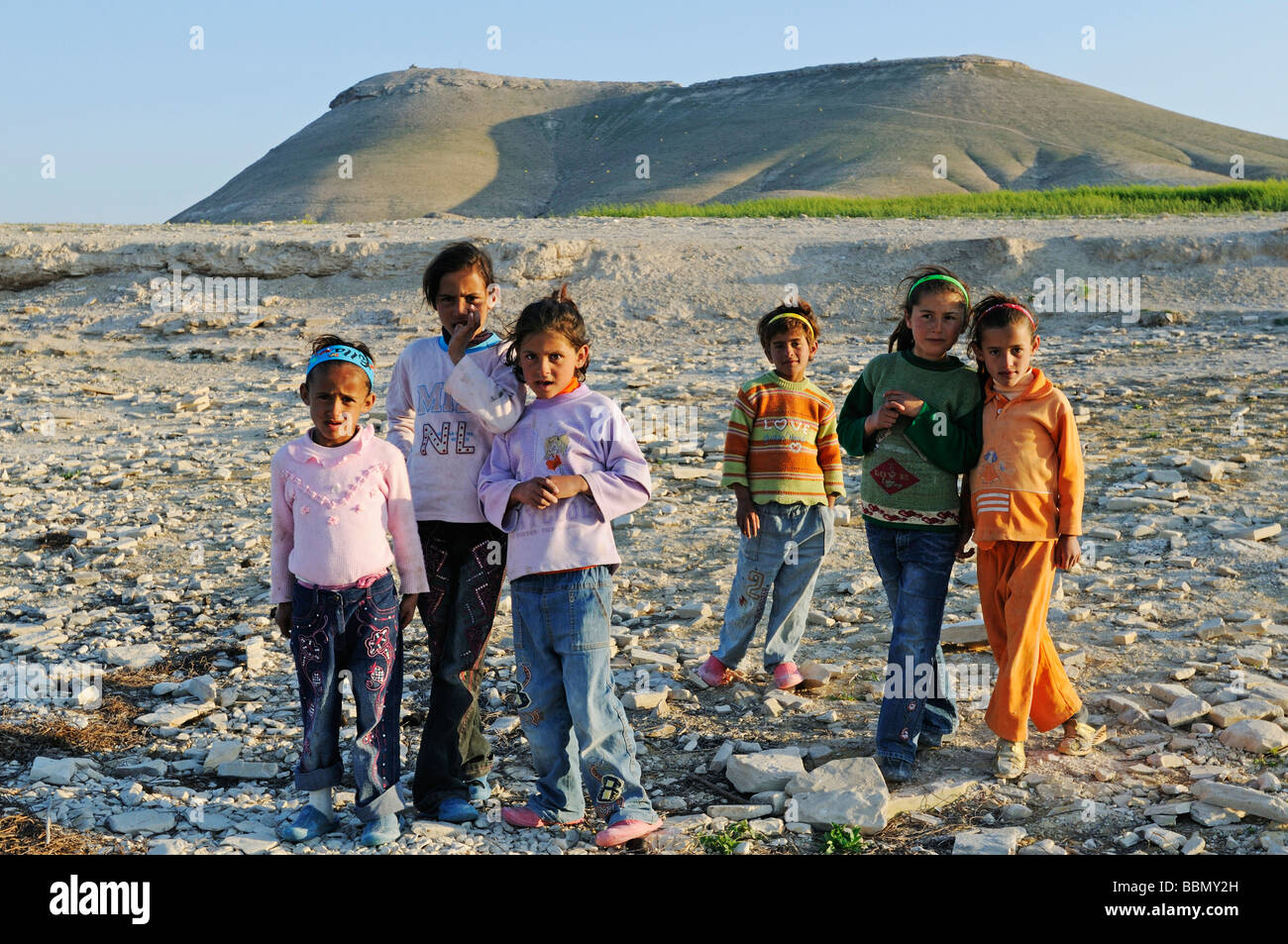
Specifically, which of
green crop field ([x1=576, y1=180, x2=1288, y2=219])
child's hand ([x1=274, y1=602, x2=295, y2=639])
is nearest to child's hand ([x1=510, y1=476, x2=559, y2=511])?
child's hand ([x1=274, y1=602, x2=295, y2=639])

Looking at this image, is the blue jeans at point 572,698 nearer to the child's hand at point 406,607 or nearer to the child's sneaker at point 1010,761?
the child's hand at point 406,607

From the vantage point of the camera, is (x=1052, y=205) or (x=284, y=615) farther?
(x=1052, y=205)

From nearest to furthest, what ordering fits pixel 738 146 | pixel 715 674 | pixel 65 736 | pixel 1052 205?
1. pixel 65 736
2. pixel 715 674
3. pixel 1052 205
4. pixel 738 146

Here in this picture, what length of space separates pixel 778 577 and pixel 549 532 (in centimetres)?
159

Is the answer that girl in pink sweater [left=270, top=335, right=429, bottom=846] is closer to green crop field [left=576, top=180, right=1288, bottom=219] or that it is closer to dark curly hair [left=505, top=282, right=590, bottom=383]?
dark curly hair [left=505, top=282, right=590, bottom=383]

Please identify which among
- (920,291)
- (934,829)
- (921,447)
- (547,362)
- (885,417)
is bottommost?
(934,829)

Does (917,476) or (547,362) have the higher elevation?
Result: (547,362)

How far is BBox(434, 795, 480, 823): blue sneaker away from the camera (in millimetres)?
3455

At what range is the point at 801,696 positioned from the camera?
446cm

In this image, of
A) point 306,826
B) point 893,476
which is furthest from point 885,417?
point 306,826

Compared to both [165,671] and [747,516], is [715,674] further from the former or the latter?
[165,671]

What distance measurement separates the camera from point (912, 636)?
3768 mm

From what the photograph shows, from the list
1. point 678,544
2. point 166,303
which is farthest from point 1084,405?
point 166,303

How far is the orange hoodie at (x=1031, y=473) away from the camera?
3.64 meters
